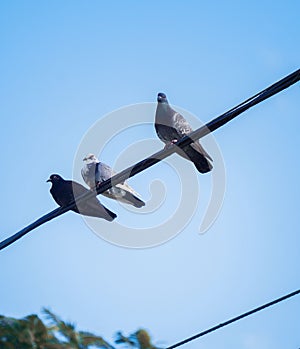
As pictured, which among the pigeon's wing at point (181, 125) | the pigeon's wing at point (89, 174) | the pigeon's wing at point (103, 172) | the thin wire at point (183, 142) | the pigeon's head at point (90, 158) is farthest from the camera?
the pigeon's head at point (90, 158)

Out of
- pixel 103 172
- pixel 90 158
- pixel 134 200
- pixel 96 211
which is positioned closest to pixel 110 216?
pixel 96 211

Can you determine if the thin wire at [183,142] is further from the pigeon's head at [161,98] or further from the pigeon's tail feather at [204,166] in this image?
the pigeon's head at [161,98]

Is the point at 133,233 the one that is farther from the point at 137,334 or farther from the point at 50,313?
the point at 137,334

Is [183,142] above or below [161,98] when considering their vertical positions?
below

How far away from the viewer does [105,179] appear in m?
8.88

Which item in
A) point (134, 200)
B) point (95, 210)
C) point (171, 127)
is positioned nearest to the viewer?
point (95, 210)

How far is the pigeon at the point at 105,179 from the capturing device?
8.00m

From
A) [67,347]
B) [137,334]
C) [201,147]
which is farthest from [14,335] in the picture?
[201,147]

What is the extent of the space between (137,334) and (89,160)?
4416mm

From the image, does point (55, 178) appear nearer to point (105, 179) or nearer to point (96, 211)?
point (105, 179)

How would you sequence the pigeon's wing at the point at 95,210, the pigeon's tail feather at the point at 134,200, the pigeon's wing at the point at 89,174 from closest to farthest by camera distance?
the pigeon's wing at the point at 95,210 < the pigeon's tail feather at the point at 134,200 < the pigeon's wing at the point at 89,174

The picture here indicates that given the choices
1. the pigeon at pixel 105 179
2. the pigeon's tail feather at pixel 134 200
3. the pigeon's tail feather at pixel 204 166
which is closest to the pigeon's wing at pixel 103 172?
the pigeon at pixel 105 179

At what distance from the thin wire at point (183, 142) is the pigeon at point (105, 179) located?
1.97 meters

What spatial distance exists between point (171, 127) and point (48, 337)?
333cm
